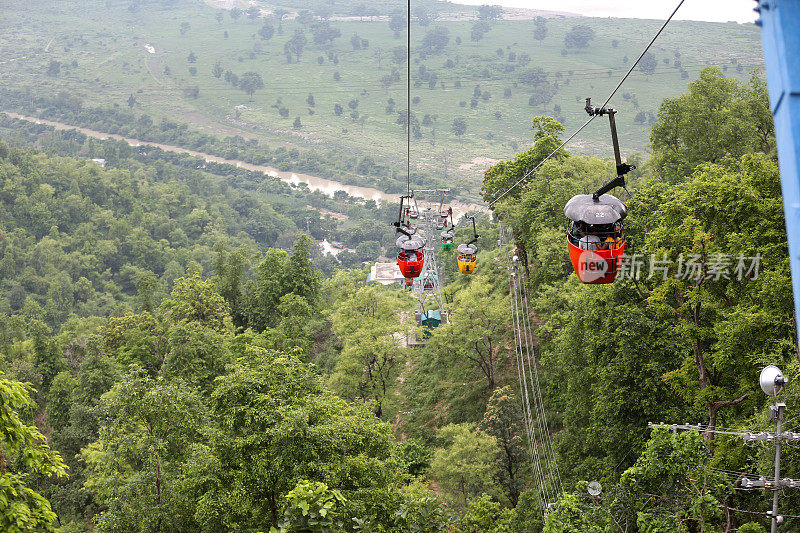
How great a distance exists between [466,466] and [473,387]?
9642 mm

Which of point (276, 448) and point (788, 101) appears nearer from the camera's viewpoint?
point (788, 101)

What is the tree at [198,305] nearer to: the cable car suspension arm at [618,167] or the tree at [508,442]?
the tree at [508,442]

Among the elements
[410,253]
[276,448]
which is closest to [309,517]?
[276,448]

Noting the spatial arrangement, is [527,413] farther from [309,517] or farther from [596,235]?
[309,517]

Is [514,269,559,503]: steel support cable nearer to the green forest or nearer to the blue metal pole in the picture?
the green forest

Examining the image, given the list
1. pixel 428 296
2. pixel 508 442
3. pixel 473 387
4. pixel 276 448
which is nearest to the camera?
pixel 276 448

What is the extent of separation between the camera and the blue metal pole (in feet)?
7.39

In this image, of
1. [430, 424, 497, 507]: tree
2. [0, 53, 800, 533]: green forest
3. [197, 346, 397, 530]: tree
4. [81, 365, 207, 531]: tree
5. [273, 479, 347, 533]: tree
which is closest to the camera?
[273, 479, 347, 533]: tree

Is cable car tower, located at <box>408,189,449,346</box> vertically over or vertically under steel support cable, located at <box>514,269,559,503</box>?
over

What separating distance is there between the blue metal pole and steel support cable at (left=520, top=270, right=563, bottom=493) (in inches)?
864

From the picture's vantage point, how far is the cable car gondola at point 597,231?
401 inches

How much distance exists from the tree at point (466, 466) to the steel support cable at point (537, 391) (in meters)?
2.20

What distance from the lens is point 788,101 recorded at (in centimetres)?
227

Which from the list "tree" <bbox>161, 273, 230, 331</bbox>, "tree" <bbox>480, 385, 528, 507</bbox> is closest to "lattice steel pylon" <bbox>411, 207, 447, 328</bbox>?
"tree" <bbox>480, 385, 528, 507</bbox>
